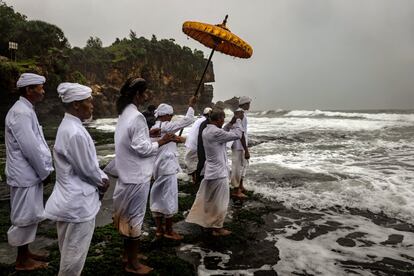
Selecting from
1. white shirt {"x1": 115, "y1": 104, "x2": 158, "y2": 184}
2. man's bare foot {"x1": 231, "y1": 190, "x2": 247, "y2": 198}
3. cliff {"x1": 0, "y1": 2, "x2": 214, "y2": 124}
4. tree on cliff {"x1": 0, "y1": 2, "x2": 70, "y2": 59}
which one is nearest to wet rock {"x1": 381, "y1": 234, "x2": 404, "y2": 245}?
man's bare foot {"x1": 231, "y1": 190, "x2": 247, "y2": 198}

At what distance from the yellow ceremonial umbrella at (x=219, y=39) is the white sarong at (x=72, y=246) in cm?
303

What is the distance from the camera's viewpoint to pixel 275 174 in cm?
1046

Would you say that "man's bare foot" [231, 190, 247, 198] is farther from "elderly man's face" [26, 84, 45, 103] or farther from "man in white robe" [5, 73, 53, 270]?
"elderly man's face" [26, 84, 45, 103]

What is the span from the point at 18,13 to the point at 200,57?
161 ft

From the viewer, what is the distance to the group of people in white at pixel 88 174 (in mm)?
2934

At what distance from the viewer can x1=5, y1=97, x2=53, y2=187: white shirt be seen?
12.2 feet

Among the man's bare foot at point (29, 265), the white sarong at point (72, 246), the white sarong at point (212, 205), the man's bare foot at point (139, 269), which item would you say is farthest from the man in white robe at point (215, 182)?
the white sarong at point (72, 246)

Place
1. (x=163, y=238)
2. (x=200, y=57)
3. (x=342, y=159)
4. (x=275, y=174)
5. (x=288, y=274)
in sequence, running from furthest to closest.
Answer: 1. (x=200, y=57)
2. (x=342, y=159)
3. (x=275, y=174)
4. (x=163, y=238)
5. (x=288, y=274)

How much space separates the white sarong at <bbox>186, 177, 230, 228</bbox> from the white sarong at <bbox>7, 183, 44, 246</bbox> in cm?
237

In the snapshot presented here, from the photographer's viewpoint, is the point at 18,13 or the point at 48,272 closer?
the point at 48,272

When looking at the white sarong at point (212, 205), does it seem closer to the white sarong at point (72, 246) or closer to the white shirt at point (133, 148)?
the white shirt at point (133, 148)

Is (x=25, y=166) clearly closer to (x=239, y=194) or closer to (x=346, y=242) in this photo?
(x=346, y=242)

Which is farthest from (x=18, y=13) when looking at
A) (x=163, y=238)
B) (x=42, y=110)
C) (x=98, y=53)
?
(x=163, y=238)

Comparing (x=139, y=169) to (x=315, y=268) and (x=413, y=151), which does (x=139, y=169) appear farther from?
(x=413, y=151)
